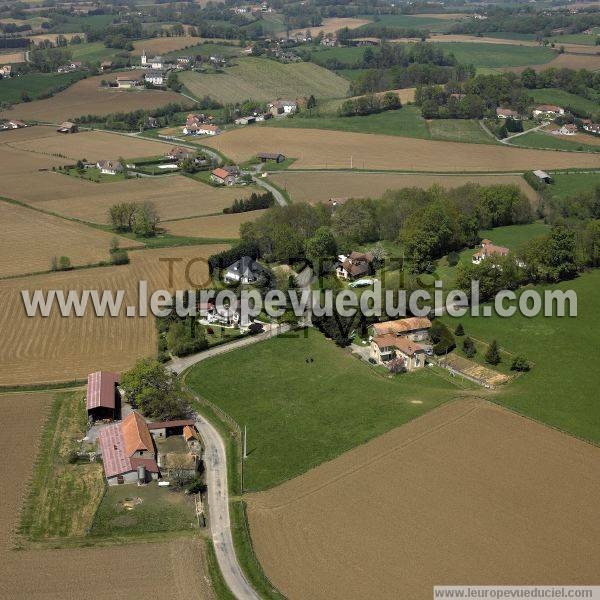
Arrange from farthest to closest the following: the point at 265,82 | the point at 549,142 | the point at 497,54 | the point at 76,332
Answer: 1. the point at 497,54
2. the point at 265,82
3. the point at 549,142
4. the point at 76,332

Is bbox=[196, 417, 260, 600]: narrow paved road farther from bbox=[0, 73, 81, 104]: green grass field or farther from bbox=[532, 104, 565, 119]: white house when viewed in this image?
bbox=[0, 73, 81, 104]: green grass field

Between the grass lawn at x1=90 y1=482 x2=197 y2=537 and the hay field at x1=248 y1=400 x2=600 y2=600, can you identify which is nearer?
the hay field at x1=248 y1=400 x2=600 y2=600

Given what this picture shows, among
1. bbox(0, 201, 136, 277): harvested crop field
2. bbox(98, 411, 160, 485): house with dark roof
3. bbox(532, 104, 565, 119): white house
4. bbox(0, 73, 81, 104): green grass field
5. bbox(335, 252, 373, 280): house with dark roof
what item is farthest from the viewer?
bbox(0, 73, 81, 104): green grass field

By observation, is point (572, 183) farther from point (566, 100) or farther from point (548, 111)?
point (566, 100)

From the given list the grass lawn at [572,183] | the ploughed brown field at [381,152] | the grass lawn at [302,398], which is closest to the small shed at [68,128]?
the ploughed brown field at [381,152]

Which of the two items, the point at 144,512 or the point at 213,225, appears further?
the point at 213,225

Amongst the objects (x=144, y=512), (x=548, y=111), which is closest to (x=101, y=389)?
(x=144, y=512)

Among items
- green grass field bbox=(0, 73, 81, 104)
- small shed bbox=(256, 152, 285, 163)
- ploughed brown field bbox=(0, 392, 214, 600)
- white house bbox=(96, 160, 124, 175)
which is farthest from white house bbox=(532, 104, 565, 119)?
ploughed brown field bbox=(0, 392, 214, 600)
